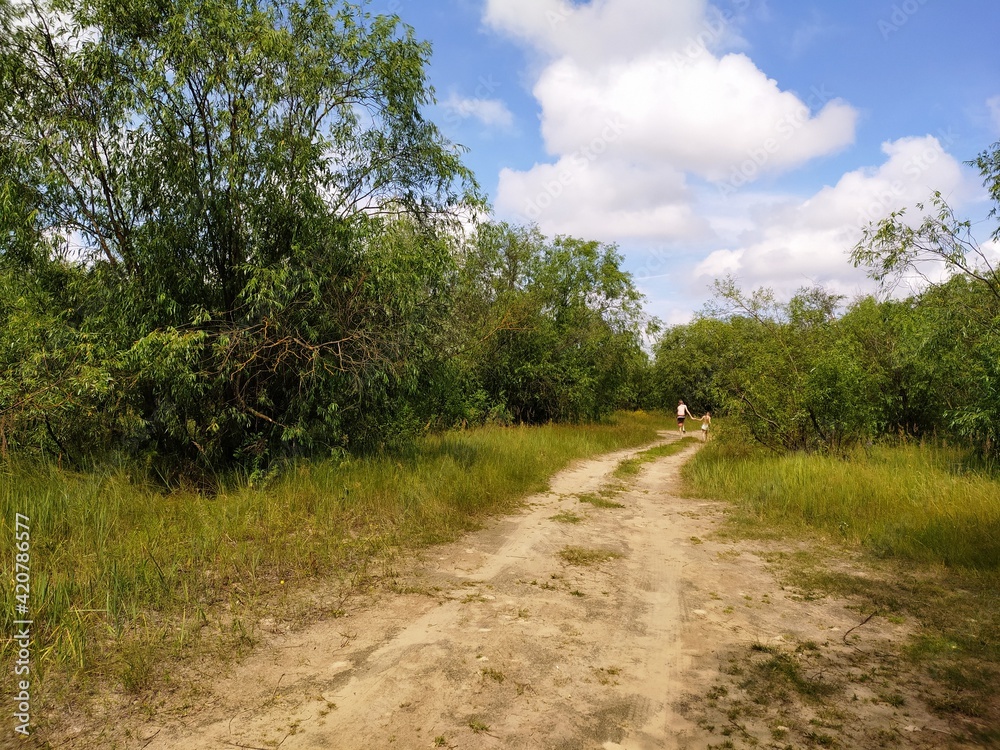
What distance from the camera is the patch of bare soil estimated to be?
3.09m

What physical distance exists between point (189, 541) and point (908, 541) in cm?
773

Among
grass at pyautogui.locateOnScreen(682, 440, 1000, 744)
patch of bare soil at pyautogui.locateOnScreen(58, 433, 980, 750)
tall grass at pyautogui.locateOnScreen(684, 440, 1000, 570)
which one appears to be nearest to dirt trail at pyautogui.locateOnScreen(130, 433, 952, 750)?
patch of bare soil at pyautogui.locateOnScreen(58, 433, 980, 750)

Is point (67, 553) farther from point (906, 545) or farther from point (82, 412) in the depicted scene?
point (906, 545)

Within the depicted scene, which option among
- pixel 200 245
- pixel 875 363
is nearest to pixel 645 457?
pixel 875 363

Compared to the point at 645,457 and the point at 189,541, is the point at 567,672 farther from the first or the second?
the point at 645,457

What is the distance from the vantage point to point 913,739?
305 cm

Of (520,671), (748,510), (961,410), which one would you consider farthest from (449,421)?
(520,671)

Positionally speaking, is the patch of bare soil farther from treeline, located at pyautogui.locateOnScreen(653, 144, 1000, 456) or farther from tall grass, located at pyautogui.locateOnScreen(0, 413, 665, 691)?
treeline, located at pyautogui.locateOnScreen(653, 144, 1000, 456)

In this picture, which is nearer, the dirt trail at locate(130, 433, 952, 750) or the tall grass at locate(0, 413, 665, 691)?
the dirt trail at locate(130, 433, 952, 750)

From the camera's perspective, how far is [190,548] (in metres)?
5.46

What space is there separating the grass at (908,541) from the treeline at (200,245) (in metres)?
6.14

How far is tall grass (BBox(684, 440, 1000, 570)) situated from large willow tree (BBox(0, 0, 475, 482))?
6.26m

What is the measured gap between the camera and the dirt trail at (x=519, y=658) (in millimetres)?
3111

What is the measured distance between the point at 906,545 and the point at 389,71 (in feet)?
31.9
